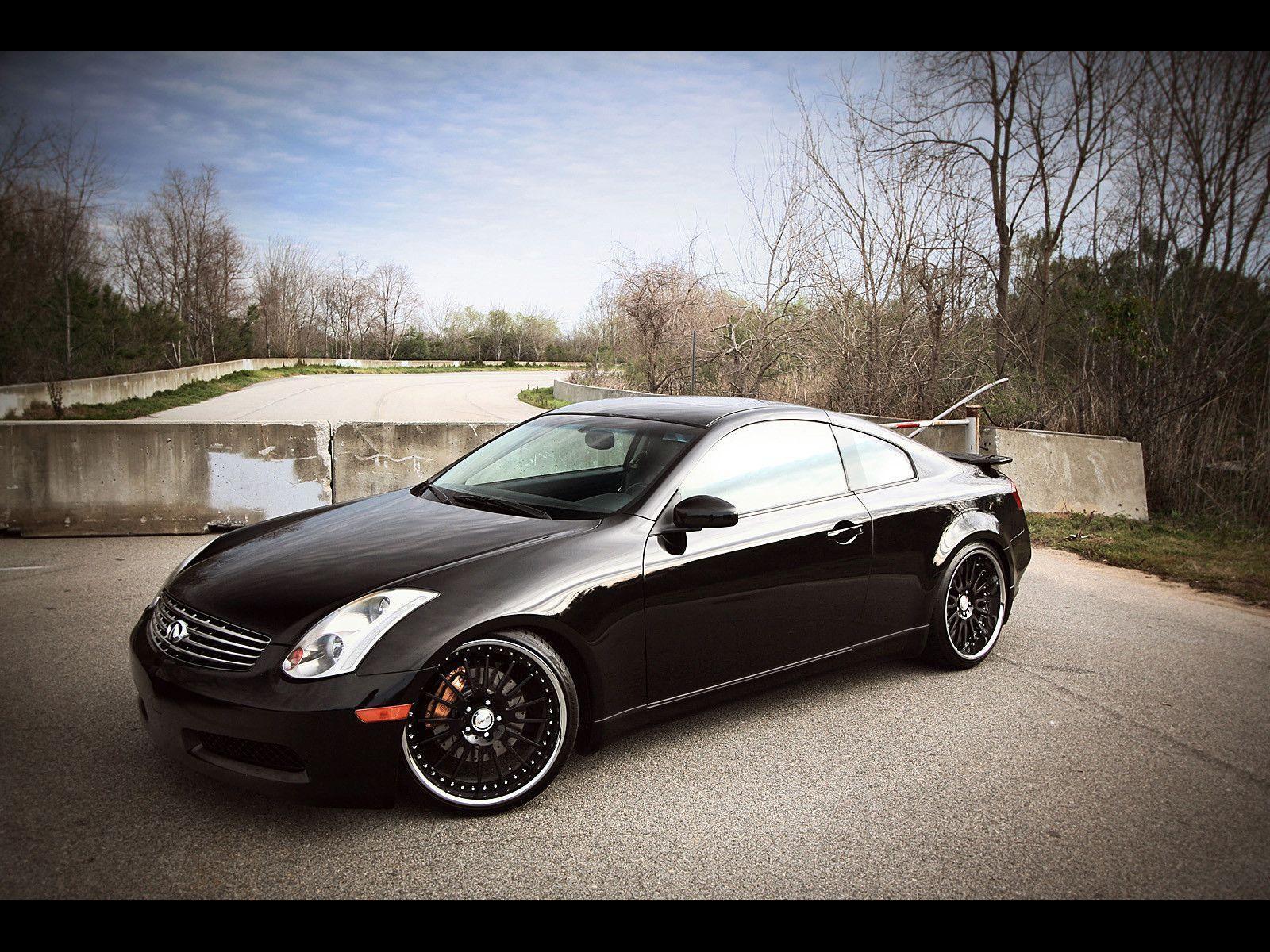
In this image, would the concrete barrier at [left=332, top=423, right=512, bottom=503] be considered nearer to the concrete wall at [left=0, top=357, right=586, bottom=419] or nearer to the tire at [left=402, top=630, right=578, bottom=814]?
the tire at [left=402, top=630, right=578, bottom=814]

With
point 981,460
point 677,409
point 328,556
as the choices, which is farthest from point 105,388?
point 981,460

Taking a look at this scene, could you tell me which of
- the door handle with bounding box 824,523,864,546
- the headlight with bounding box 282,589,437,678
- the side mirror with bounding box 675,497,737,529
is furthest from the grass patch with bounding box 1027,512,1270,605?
the headlight with bounding box 282,589,437,678

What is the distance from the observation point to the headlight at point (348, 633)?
3.02 metres

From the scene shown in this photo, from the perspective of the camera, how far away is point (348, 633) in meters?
3.09

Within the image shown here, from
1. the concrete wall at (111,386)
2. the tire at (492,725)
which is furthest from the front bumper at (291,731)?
the concrete wall at (111,386)

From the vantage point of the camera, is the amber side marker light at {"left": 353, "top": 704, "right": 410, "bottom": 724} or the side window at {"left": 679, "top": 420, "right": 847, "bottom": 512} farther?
the side window at {"left": 679, "top": 420, "right": 847, "bottom": 512}

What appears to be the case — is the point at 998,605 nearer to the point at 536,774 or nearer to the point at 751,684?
the point at 751,684

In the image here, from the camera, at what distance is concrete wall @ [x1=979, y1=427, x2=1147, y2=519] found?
10.6 m

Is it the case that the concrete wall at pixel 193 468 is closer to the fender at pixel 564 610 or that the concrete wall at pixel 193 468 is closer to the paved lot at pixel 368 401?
the fender at pixel 564 610

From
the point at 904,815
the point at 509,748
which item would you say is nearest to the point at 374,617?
the point at 509,748

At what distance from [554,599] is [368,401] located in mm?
29386

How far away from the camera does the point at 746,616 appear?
3973 mm

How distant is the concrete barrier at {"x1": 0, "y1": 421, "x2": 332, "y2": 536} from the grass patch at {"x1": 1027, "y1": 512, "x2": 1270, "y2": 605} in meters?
7.66
